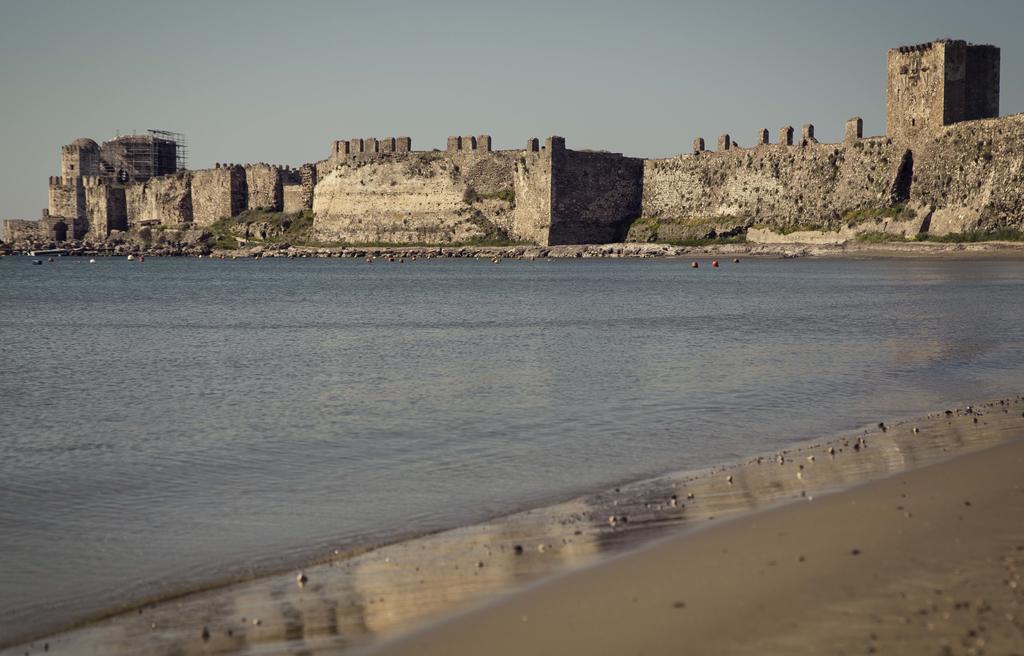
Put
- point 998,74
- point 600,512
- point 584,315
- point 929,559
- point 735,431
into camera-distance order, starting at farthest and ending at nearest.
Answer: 1. point 998,74
2. point 584,315
3. point 735,431
4. point 600,512
5. point 929,559

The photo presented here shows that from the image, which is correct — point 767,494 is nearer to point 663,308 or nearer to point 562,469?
point 562,469

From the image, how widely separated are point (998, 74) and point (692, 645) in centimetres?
5123

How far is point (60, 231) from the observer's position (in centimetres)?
9112

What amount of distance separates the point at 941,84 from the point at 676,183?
17131 mm

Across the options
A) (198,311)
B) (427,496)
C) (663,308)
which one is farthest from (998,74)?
(427,496)

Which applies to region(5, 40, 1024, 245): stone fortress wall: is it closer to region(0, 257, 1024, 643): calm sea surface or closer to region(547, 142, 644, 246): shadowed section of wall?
region(547, 142, 644, 246): shadowed section of wall

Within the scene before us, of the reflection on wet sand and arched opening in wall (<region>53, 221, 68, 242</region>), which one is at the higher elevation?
arched opening in wall (<region>53, 221, 68, 242</region>)

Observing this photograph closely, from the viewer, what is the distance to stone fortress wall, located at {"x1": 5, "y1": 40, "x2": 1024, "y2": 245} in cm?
4909

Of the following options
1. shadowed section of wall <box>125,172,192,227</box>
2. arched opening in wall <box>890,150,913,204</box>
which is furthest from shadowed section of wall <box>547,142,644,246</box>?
shadowed section of wall <box>125,172,192,227</box>

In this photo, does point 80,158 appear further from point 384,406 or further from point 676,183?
point 384,406

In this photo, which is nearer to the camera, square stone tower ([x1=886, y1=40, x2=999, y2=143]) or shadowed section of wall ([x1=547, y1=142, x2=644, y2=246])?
square stone tower ([x1=886, y1=40, x2=999, y2=143])

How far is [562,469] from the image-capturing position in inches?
349

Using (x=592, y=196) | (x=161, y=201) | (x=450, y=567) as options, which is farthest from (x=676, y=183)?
(x=450, y=567)

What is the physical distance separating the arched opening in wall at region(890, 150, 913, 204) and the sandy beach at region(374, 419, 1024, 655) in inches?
1883
